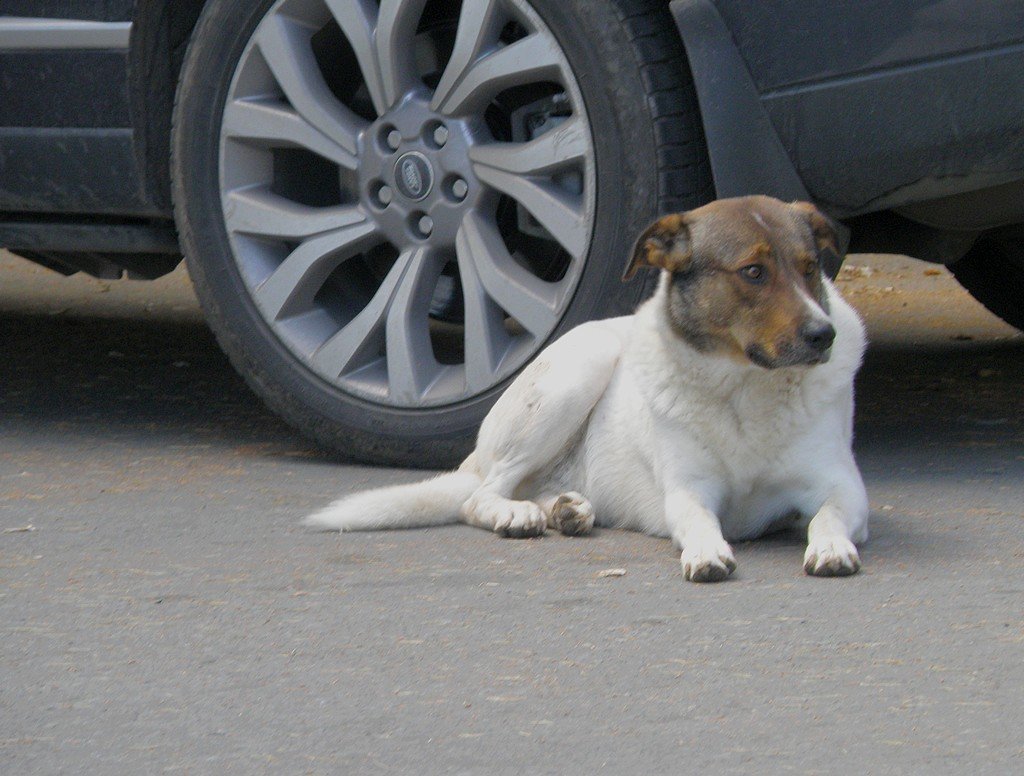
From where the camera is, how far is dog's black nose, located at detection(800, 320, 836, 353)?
3.67m

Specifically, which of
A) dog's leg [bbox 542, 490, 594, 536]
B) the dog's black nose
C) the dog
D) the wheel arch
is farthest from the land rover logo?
the dog's black nose

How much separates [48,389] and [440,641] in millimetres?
3530

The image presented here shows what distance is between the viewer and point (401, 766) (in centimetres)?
243

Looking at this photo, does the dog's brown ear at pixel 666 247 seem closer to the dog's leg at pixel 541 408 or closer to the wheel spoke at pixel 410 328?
the dog's leg at pixel 541 408

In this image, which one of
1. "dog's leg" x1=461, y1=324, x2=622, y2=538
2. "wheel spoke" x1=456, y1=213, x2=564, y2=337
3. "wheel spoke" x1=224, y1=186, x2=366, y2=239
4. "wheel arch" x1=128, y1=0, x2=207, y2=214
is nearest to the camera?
"dog's leg" x1=461, y1=324, x2=622, y2=538

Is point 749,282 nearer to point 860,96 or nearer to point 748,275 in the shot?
point 748,275

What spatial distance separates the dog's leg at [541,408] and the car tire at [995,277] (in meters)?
2.20

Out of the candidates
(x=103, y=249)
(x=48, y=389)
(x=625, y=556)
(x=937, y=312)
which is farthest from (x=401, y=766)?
(x=937, y=312)

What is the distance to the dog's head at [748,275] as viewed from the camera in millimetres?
3729

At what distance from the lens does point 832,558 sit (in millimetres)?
3498

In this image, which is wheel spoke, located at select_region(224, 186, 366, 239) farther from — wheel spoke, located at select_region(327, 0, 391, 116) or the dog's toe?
the dog's toe

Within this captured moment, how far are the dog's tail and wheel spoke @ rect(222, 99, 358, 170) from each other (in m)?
1.05

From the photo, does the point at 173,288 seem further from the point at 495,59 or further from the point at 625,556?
the point at 625,556

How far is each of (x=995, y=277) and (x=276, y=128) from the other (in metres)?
2.92
